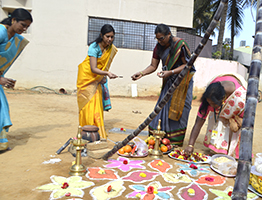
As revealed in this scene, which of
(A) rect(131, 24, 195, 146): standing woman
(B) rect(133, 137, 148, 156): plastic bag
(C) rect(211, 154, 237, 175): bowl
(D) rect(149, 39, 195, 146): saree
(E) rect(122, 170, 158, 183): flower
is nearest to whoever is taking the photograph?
(E) rect(122, 170, 158, 183): flower

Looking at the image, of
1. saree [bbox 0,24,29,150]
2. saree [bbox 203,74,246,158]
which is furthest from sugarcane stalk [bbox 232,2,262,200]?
saree [bbox 0,24,29,150]

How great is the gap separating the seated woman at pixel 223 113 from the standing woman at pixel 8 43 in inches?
116

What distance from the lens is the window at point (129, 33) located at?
1281 centimetres

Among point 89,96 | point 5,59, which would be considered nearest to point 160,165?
point 89,96

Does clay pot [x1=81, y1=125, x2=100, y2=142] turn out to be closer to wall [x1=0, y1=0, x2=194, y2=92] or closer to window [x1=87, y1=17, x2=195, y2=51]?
wall [x1=0, y1=0, x2=194, y2=92]

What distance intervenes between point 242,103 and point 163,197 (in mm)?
1997

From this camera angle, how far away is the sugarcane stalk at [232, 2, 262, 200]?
52.4 inches

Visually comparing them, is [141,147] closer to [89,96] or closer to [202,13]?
[89,96]

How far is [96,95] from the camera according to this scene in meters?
4.38

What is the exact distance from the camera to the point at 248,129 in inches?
55.1

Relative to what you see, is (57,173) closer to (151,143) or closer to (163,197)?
(163,197)

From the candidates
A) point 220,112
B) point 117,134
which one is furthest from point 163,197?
point 117,134

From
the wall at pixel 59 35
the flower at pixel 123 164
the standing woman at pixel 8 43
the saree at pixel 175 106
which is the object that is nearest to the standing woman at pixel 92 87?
the flower at pixel 123 164

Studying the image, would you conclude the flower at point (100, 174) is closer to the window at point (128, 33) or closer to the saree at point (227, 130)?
the saree at point (227, 130)
